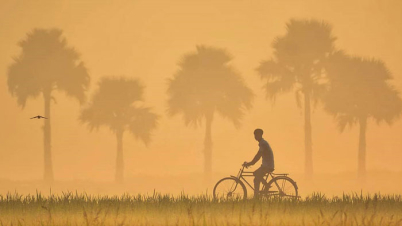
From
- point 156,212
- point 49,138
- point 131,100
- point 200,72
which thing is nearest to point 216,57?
point 200,72

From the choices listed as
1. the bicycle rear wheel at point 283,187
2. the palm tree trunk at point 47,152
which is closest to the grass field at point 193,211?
the bicycle rear wheel at point 283,187

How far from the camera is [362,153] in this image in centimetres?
4991

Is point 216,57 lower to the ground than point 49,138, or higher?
higher

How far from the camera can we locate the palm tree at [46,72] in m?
50.0

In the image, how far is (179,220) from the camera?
1471 cm

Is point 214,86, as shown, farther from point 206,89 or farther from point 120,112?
point 120,112

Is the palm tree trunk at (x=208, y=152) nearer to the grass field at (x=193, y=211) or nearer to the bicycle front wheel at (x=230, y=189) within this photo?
the bicycle front wheel at (x=230, y=189)

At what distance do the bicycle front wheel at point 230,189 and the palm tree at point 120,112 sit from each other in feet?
101

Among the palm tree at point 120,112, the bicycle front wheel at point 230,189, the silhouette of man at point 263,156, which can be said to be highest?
the palm tree at point 120,112

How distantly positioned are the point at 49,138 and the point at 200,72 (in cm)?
1335

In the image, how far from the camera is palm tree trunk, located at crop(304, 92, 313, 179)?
47.4 metres

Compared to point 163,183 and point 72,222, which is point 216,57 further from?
point 72,222

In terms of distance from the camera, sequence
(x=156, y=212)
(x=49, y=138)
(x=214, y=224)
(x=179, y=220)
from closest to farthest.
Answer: (x=214, y=224) → (x=179, y=220) → (x=156, y=212) → (x=49, y=138)

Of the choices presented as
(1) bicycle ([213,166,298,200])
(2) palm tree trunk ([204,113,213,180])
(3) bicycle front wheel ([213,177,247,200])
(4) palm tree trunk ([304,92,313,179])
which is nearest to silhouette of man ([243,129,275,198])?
(1) bicycle ([213,166,298,200])
